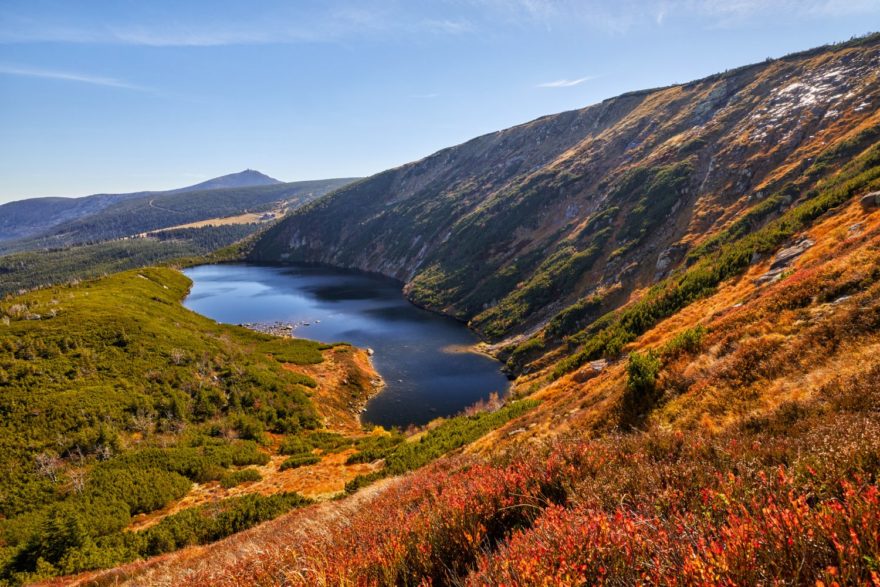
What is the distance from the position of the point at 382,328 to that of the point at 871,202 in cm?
6505

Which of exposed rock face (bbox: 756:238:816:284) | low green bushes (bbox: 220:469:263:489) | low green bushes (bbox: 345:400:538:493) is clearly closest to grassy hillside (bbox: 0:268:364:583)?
low green bushes (bbox: 220:469:263:489)

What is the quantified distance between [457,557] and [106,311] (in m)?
50.5

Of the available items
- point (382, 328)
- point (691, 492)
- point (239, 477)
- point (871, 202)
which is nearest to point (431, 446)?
point (239, 477)

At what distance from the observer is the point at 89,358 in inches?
1190

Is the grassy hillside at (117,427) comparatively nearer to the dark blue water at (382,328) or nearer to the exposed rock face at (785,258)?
the dark blue water at (382,328)

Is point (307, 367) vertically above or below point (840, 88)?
below

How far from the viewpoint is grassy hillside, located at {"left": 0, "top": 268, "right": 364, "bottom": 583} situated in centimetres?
1542

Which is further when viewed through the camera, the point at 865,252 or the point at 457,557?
the point at 865,252

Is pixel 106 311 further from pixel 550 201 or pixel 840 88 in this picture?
pixel 840 88

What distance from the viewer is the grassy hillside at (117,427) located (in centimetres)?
1542

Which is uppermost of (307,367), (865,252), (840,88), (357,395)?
(840,88)

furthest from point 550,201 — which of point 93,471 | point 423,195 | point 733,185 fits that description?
point 93,471

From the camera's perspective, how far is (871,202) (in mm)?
21062

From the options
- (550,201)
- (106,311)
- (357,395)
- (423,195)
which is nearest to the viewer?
(106,311)
